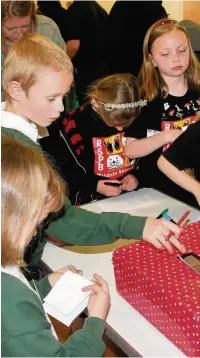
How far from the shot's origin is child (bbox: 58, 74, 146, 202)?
1.97m

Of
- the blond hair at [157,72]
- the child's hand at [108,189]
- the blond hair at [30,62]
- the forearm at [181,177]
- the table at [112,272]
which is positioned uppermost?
the blond hair at [30,62]

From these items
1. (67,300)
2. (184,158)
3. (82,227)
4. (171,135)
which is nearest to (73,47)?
(171,135)

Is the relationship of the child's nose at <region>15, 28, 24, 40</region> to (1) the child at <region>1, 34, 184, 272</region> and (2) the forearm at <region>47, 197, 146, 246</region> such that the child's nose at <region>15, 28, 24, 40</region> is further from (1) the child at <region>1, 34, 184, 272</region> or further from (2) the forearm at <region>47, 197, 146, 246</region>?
(2) the forearm at <region>47, 197, 146, 246</region>

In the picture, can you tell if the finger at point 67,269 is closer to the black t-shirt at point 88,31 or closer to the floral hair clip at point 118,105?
the floral hair clip at point 118,105

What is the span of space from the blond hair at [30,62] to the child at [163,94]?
56 centimetres

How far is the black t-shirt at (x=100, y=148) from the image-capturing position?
2.00 metres

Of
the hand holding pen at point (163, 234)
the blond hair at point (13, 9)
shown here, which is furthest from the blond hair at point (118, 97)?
the hand holding pen at point (163, 234)

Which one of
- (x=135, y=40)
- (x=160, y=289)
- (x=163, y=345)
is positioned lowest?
(x=163, y=345)

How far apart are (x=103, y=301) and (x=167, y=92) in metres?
1.15

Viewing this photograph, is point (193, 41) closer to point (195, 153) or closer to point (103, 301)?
point (195, 153)

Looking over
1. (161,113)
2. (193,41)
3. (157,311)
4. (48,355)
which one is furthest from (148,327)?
(193,41)

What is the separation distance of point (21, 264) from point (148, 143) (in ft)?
3.48

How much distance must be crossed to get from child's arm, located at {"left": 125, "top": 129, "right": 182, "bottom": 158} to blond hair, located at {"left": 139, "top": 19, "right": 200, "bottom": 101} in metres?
0.19

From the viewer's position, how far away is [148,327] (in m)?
1.16
